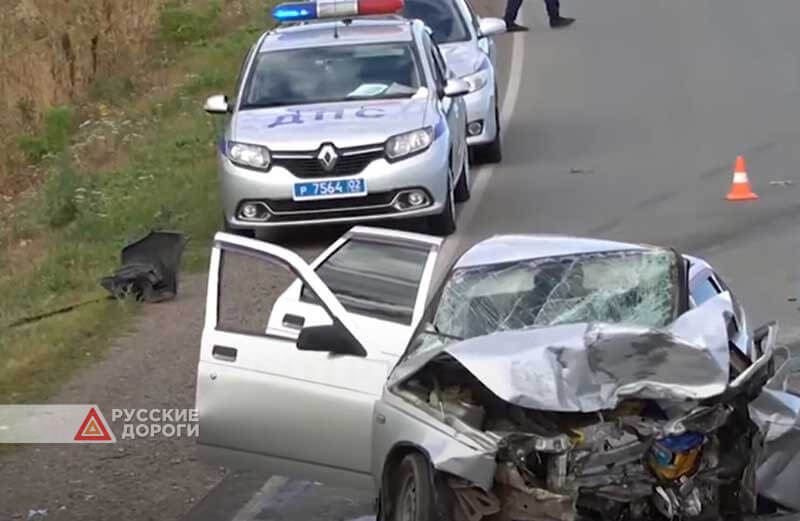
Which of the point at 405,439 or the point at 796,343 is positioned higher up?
the point at 405,439

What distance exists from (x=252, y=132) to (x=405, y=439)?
794 centimetres

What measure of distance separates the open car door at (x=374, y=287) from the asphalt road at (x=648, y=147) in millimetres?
885

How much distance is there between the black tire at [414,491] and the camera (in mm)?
6156

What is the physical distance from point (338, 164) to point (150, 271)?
1.73 meters

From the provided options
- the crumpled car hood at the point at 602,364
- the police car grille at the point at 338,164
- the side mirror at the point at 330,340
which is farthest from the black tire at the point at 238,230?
the crumpled car hood at the point at 602,364

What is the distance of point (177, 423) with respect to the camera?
9.64 metres

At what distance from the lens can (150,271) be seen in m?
13.0

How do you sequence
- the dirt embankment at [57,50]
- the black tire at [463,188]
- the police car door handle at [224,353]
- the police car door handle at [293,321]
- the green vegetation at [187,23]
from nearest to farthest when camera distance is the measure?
the police car door handle at [224,353], the police car door handle at [293,321], the black tire at [463,188], the dirt embankment at [57,50], the green vegetation at [187,23]

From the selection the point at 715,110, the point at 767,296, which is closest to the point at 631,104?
the point at 715,110

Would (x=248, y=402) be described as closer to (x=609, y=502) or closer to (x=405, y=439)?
(x=405, y=439)

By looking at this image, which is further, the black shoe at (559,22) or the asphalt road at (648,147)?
the black shoe at (559,22)

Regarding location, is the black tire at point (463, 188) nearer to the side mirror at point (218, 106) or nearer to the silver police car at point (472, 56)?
the silver police car at point (472, 56)

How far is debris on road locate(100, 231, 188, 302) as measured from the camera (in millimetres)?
12930

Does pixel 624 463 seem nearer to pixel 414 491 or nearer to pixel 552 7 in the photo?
pixel 414 491
